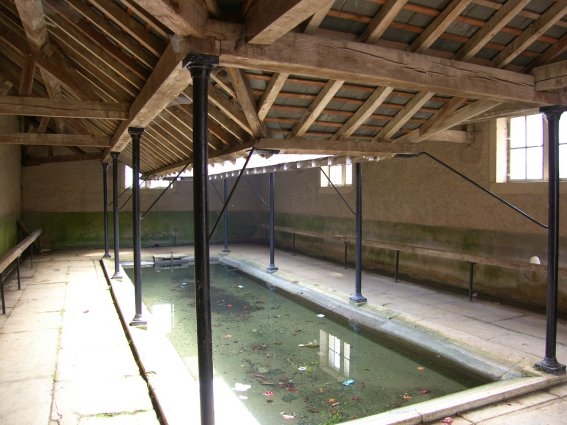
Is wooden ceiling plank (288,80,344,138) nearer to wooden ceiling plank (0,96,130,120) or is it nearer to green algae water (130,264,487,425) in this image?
wooden ceiling plank (0,96,130,120)

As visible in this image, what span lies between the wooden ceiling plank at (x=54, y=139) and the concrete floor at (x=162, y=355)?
8.22ft

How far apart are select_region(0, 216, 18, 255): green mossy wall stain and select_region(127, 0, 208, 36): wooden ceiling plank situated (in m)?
8.37

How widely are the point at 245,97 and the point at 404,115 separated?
1607 millimetres

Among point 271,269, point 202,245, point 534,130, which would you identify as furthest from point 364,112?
point 271,269

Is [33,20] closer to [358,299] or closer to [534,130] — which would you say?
[358,299]

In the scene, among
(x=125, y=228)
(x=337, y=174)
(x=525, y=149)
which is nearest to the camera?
(x=525, y=149)

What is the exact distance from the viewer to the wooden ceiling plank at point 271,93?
3.13 meters

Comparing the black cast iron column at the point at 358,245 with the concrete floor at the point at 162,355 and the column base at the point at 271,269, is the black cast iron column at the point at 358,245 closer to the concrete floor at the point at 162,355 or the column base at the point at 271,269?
the concrete floor at the point at 162,355

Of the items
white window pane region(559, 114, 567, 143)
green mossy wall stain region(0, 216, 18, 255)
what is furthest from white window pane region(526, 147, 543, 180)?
green mossy wall stain region(0, 216, 18, 255)

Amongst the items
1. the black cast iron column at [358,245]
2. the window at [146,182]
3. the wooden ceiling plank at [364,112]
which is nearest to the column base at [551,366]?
the wooden ceiling plank at [364,112]

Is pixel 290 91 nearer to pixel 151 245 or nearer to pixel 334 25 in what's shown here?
pixel 334 25

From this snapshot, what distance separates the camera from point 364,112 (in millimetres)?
Result: 3916

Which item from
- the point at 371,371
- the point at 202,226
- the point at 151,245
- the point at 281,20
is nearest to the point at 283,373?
the point at 371,371

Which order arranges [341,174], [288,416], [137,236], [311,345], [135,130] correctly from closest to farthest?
[288,416]
[135,130]
[137,236]
[311,345]
[341,174]
